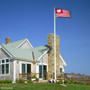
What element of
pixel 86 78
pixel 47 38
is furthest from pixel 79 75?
pixel 47 38

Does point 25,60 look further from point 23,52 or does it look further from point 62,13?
point 62,13

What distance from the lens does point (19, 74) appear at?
24406 mm

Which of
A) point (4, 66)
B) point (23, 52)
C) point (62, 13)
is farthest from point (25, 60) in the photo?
point (62, 13)

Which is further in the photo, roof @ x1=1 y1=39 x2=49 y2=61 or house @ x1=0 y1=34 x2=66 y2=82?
roof @ x1=1 y1=39 x2=49 y2=61

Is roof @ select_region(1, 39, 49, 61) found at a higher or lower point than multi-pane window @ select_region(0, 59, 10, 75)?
higher

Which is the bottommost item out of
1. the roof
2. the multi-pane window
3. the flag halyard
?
the multi-pane window

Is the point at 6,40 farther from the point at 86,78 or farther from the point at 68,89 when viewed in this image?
the point at 68,89

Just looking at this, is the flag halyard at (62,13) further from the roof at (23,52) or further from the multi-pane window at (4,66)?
the multi-pane window at (4,66)

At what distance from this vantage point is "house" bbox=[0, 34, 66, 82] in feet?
80.8

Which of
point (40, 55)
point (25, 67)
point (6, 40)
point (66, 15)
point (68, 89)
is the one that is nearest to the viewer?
point (68, 89)

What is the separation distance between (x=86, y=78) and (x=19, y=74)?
913 centimetres

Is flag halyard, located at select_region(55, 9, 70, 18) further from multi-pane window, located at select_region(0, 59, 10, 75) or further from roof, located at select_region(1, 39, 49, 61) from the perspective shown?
multi-pane window, located at select_region(0, 59, 10, 75)

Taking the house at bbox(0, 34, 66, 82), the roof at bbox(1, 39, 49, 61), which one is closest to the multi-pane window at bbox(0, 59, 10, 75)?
the house at bbox(0, 34, 66, 82)

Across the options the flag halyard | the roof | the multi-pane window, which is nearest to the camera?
the flag halyard
